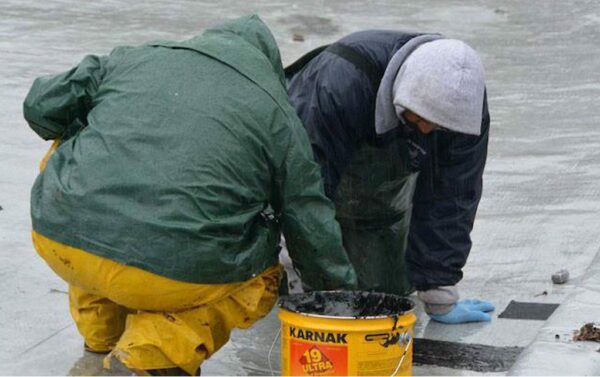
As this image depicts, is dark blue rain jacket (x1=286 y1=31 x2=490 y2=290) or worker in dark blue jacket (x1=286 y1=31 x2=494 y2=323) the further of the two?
dark blue rain jacket (x1=286 y1=31 x2=490 y2=290)

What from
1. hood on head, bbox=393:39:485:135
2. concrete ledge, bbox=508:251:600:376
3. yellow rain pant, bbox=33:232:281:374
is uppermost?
hood on head, bbox=393:39:485:135

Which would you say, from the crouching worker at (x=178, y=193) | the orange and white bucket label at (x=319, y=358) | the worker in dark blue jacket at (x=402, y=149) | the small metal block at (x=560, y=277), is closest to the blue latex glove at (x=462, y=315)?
the worker in dark blue jacket at (x=402, y=149)

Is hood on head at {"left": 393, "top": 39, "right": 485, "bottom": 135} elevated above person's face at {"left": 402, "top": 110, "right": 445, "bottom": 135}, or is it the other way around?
hood on head at {"left": 393, "top": 39, "right": 485, "bottom": 135}

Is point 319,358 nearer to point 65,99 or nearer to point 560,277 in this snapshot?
point 65,99

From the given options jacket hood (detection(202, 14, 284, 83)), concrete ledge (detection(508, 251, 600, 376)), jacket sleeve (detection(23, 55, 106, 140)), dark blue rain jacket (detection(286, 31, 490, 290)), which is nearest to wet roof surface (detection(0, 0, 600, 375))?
concrete ledge (detection(508, 251, 600, 376))

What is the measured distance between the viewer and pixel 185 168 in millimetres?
3799

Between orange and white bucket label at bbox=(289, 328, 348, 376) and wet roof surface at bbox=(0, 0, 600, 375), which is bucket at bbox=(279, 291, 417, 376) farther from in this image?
wet roof surface at bbox=(0, 0, 600, 375)

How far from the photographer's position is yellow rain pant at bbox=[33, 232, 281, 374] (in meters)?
3.85

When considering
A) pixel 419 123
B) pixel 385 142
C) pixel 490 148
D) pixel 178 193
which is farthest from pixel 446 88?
pixel 490 148

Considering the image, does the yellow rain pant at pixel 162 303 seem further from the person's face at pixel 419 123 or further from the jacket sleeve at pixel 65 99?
the person's face at pixel 419 123

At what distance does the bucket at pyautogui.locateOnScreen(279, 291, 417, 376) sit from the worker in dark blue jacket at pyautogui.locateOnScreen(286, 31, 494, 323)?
0.73 metres

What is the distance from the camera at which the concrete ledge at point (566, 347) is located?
13.6 feet

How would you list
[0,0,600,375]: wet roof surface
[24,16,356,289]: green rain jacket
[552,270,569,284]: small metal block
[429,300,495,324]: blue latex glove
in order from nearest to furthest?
1. [24,16,356,289]: green rain jacket
2. [0,0,600,375]: wet roof surface
3. [429,300,495,324]: blue latex glove
4. [552,270,569,284]: small metal block

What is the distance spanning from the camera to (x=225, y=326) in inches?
163
